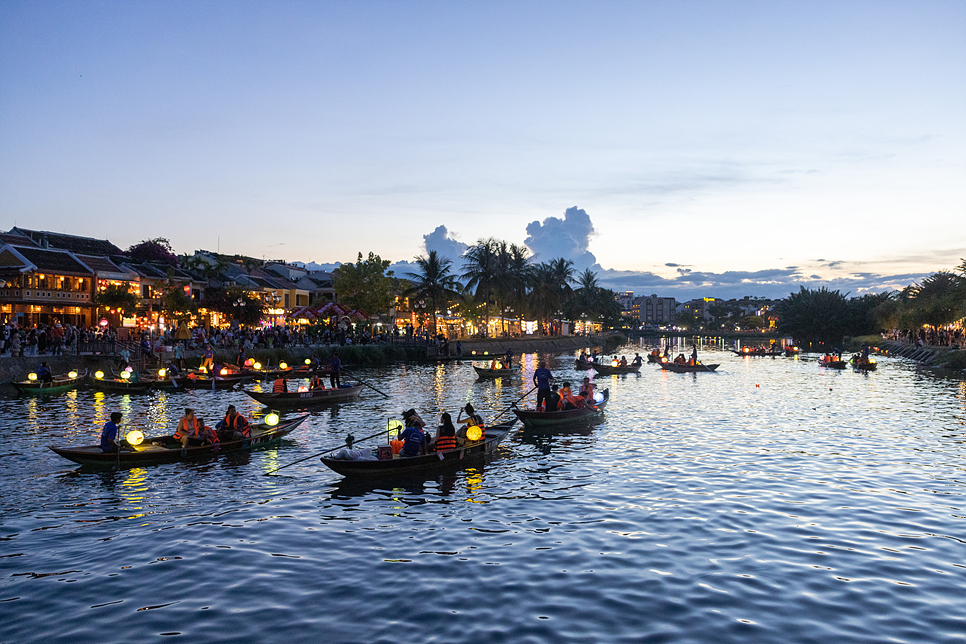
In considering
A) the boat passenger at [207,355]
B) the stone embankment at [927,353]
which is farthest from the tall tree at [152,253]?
the stone embankment at [927,353]

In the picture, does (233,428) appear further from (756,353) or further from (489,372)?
(756,353)

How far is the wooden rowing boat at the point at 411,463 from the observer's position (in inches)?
703

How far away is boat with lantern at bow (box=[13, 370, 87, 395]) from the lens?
3709cm

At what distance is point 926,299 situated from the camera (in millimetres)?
→ 87125

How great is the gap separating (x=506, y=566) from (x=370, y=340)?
195 feet

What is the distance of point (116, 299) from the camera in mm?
61781

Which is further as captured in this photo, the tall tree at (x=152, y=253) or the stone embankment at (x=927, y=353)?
the tall tree at (x=152, y=253)

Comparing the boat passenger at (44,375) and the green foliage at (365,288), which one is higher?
the green foliage at (365,288)

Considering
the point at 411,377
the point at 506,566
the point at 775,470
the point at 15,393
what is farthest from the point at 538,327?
the point at 506,566

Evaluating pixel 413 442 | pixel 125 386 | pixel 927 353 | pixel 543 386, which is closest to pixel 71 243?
pixel 125 386

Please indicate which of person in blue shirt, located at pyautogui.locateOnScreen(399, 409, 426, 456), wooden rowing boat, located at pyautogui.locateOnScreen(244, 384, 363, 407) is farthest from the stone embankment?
person in blue shirt, located at pyautogui.locateOnScreen(399, 409, 426, 456)

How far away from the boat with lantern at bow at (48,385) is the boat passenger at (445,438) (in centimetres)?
2985

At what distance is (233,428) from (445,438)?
7.39 meters

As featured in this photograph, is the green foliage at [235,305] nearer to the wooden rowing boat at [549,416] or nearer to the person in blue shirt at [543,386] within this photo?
the person in blue shirt at [543,386]
